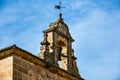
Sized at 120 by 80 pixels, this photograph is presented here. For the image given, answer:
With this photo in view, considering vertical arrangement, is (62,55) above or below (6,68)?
above

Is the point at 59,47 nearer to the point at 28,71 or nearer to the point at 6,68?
the point at 28,71

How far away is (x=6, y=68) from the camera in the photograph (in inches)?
502

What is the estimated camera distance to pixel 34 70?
44.2ft

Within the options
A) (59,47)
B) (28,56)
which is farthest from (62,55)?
(28,56)

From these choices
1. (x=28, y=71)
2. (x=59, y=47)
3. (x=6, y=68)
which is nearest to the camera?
(x=6, y=68)

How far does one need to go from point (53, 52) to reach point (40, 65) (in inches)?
50.3

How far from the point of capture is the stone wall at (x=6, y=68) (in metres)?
12.6

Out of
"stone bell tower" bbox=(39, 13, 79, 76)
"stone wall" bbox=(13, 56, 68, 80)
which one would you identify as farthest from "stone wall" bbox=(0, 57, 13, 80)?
"stone bell tower" bbox=(39, 13, 79, 76)

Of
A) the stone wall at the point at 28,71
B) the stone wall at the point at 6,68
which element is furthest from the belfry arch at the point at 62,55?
the stone wall at the point at 6,68

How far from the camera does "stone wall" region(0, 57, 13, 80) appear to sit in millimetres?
12641

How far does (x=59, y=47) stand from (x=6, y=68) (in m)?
3.09

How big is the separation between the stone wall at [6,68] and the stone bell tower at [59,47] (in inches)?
68.4

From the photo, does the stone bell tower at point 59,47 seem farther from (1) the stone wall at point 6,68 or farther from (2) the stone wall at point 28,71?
(1) the stone wall at point 6,68

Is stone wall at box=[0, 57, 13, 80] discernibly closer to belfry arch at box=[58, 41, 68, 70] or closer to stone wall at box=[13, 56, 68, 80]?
stone wall at box=[13, 56, 68, 80]
